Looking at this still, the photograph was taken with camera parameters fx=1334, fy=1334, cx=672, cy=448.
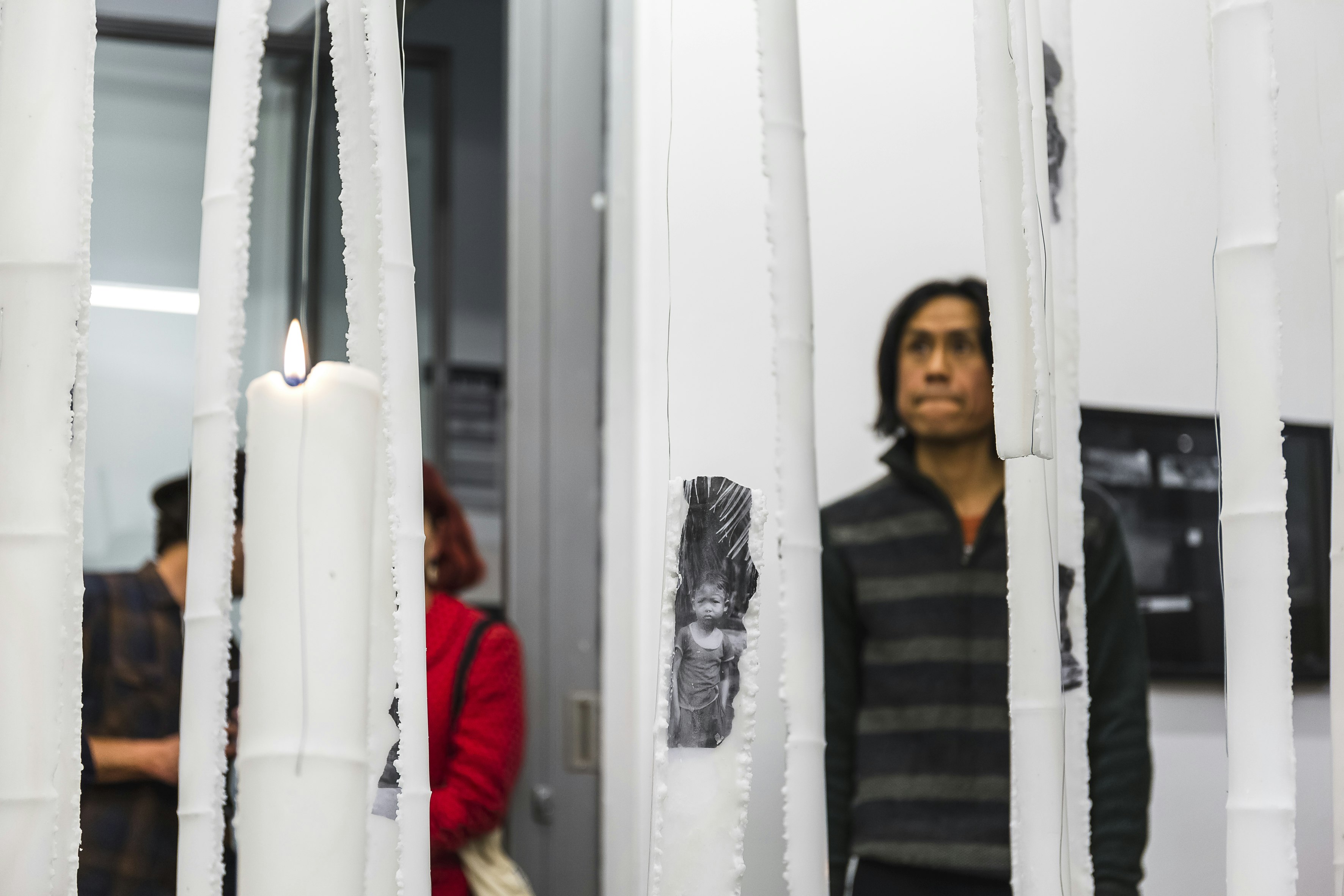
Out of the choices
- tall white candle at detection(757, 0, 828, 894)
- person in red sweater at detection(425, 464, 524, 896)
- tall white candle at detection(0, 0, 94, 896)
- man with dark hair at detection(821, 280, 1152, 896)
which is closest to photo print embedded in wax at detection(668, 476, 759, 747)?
tall white candle at detection(757, 0, 828, 894)

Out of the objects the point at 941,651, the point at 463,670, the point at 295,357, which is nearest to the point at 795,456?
the point at 295,357

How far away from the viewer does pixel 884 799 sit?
41.3 inches

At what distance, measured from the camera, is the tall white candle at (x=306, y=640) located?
0.28 meters

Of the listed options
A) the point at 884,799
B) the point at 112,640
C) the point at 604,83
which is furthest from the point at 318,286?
the point at 884,799

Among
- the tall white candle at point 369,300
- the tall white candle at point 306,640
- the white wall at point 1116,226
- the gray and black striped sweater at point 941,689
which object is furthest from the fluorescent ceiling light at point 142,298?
the tall white candle at point 306,640

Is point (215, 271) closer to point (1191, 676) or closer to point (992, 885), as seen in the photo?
point (992, 885)

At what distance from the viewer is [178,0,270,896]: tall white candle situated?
350 millimetres

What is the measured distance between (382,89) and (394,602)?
15 centimetres

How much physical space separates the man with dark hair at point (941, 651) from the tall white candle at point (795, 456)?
0.57m

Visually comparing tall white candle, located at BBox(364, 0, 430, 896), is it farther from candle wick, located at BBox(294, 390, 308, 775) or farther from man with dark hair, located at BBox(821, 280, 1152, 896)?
man with dark hair, located at BBox(821, 280, 1152, 896)

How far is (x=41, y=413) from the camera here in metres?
0.34

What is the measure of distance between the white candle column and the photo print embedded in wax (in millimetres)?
75

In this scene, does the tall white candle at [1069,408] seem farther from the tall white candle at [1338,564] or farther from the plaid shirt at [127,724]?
the plaid shirt at [127,724]

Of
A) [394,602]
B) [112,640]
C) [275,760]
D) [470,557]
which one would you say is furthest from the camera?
[470,557]
